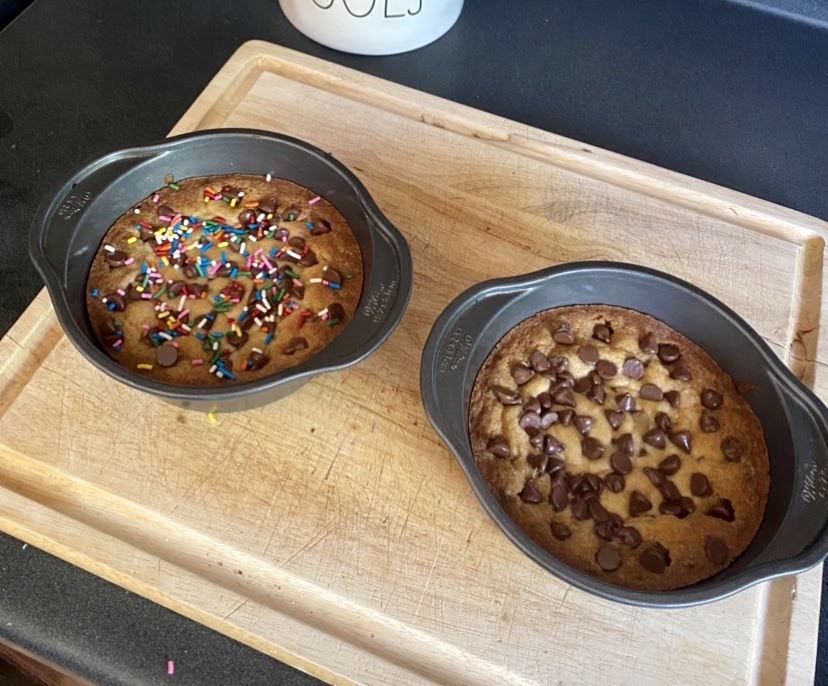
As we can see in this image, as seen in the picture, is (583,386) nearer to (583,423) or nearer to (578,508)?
(583,423)

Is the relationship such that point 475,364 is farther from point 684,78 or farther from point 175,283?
point 684,78

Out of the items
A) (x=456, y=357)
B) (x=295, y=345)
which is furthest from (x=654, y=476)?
(x=295, y=345)

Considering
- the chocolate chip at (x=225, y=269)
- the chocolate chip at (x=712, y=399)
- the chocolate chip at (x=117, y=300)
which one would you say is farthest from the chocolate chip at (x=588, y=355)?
the chocolate chip at (x=117, y=300)

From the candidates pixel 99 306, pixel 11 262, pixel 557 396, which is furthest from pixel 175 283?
pixel 557 396

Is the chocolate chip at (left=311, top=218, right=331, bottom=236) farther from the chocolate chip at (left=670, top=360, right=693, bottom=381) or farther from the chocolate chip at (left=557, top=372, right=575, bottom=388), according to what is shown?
the chocolate chip at (left=670, top=360, right=693, bottom=381)

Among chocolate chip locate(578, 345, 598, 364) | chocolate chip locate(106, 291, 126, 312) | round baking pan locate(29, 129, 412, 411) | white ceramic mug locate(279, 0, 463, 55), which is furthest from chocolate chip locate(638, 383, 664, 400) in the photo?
white ceramic mug locate(279, 0, 463, 55)

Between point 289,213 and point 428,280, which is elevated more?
point 289,213
